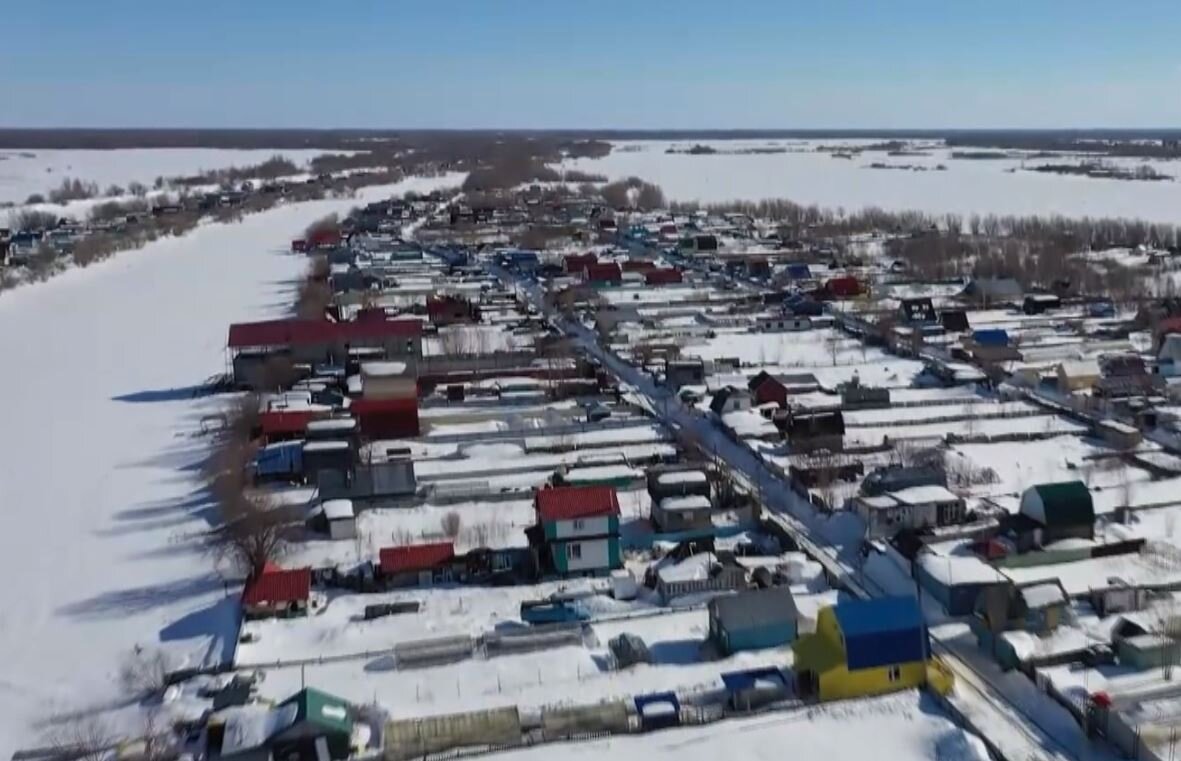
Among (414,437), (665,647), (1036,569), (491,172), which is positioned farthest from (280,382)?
(491,172)

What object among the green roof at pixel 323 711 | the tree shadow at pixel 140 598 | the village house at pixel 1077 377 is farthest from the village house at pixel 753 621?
the village house at pixel 1077 377

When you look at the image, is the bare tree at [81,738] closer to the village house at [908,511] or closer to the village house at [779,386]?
the village house at [908,511]

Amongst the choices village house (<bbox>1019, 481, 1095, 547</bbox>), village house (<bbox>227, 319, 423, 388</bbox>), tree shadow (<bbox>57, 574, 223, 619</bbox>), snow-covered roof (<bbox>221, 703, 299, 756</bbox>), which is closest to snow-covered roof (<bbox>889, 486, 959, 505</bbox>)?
village house (<bbox>1019, 481, 1095, 547</bbox>)

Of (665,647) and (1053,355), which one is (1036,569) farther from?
(1053,355)

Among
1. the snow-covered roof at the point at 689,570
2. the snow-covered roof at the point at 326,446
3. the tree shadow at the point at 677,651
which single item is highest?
the snow-covered roof at the point at 326,446

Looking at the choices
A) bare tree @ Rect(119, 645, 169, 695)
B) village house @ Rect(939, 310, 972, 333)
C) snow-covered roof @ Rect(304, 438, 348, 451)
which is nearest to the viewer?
bare tree @ Rect(119, 645, 169, 695)

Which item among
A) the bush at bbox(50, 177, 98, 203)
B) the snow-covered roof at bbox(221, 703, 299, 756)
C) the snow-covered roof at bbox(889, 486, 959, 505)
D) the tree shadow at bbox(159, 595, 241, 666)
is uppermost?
the bush at bbox(50, 177, 98, 203)

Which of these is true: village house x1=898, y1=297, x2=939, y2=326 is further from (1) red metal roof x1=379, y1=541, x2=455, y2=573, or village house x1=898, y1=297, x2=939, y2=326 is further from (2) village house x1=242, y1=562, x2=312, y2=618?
(2) village house x1=242, y1=562, x2=312, y2=618
